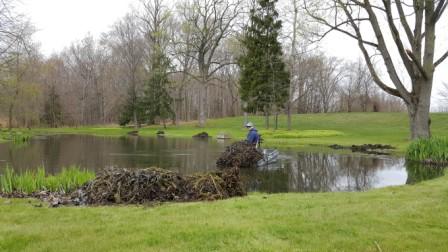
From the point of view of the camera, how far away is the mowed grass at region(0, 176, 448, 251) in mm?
4863

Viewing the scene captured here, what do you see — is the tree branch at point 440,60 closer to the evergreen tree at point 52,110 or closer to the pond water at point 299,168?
the pond water at point 299,168

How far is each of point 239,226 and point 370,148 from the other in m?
19.8

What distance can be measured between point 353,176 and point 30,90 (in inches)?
1858

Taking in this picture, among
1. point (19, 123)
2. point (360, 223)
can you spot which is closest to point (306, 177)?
point (360, 223)

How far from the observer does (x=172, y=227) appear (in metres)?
5.62

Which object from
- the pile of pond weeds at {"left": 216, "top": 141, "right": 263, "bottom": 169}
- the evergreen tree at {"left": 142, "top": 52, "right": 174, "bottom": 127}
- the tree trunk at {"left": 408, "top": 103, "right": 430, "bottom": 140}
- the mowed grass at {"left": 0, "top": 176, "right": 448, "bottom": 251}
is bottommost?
the pile of pond weeds at {"left": 216, "top": 141, "right": 263, "bottom": 169}

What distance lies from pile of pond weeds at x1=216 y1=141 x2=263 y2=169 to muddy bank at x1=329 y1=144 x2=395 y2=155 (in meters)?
8.14

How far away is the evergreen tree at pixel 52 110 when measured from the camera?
63.9 m

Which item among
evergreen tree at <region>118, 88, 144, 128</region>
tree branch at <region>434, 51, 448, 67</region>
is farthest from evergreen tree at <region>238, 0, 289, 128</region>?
tree branch at <region>434, 51, 448, 67</region>

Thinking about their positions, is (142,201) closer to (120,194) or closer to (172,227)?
(120,194)

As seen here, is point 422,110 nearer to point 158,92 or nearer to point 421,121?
point 421,121

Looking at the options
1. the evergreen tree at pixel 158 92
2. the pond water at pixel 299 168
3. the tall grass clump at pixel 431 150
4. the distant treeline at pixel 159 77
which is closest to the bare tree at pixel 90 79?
the distant treeline at pixel 159 77

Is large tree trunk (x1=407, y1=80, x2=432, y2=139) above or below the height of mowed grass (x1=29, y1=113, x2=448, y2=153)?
above

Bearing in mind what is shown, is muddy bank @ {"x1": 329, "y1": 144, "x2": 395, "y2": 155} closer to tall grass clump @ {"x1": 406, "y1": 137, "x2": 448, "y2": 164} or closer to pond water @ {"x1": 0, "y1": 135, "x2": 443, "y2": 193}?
pond water @ {"x1": 0, "y1": 135, "x2": 443, "y2": 193}
